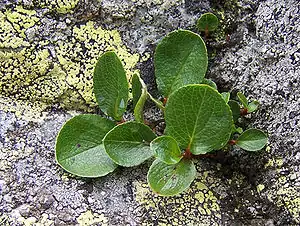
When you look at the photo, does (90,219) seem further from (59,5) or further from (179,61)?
(59,5)

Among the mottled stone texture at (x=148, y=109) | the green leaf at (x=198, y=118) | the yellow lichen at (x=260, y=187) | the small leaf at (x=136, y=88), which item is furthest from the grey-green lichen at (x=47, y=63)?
the yellow lichen at (x=260, y=187)

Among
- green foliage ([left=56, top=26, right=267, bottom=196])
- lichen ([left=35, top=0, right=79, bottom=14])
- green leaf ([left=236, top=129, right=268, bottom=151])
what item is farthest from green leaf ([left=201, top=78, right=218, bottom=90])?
lichen ([left=35, top=0, right=79, bottom=14])

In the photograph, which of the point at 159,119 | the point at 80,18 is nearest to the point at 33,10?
the point at 80,18

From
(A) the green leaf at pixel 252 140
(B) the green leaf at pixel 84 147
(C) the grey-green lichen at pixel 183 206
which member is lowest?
(C) the grey-green lichen at pixel 183 206

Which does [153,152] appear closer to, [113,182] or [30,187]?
[113,182]

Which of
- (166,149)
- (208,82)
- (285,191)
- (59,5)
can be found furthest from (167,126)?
(59,5)

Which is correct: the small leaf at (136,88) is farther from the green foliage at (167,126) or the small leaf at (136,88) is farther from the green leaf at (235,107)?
the green leaf at (235,107)

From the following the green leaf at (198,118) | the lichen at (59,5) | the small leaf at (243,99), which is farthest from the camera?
the lichen at (59,5)
